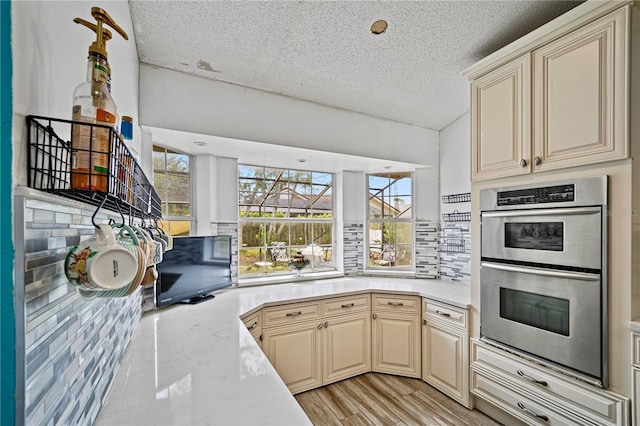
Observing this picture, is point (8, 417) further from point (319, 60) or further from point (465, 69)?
point (465, 69)

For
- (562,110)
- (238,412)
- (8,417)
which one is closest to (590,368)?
(562,110)

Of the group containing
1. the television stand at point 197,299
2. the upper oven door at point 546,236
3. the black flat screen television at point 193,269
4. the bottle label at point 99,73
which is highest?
the bottle label at point 99,73

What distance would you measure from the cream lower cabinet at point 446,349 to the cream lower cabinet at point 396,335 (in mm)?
77

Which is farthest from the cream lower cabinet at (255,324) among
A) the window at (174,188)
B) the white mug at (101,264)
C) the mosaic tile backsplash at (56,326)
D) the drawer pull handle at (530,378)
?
the drawer pull handle at (530,378)

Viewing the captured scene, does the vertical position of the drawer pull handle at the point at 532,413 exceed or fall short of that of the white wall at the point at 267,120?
it falls short

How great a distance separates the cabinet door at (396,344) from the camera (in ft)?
8.45

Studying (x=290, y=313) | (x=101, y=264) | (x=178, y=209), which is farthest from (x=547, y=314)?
(x=178, y=209)

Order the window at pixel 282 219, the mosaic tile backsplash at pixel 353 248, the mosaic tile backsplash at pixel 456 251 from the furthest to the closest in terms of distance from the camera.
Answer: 1. the mosaic tile backsplash at pixel 353 248
2. the window at pixel 282 219
3. the mosaic tile backsplash at pixel 456 251

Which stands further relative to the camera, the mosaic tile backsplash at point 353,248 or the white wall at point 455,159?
the mosaic tile backsplash at point 353,248

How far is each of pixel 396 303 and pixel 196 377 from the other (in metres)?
1.91

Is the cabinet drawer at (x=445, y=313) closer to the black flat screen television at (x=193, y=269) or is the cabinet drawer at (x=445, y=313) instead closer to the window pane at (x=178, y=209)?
the black flat screen television at (x=193, y=269)

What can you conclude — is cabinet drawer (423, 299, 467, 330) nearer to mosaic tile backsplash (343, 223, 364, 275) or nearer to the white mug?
mosaic tile backsplash (343, 223, 364, 275)

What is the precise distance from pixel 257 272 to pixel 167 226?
1.00 metres

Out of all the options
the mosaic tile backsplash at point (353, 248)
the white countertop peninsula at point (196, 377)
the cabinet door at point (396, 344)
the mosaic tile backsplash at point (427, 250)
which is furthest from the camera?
the mosaic tile backsplash at point (353, 248)
